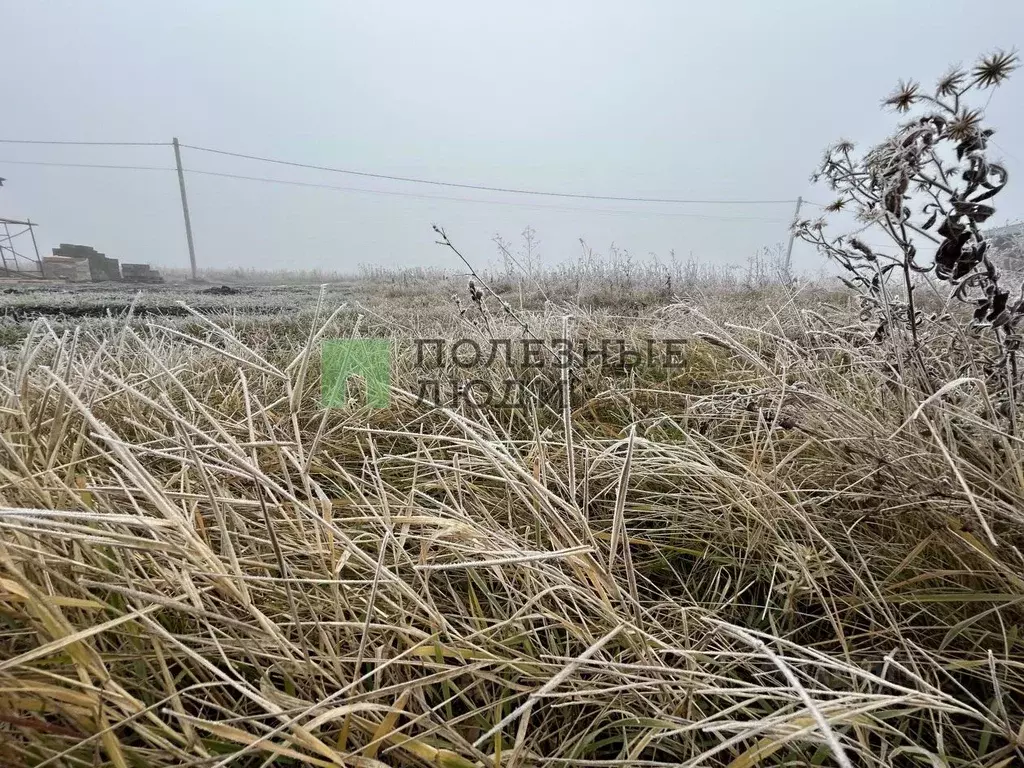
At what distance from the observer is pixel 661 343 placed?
1654mm

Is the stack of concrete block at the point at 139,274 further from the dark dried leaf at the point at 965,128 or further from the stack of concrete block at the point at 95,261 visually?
the dark dried leaf at the point at 965,128

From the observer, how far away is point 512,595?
22.4 inches

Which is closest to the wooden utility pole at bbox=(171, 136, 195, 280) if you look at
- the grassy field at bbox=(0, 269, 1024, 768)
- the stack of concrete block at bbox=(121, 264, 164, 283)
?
the stack of concrete block at bbox=(121, 264, 164, 283)

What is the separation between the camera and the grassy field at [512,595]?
1.17 feet

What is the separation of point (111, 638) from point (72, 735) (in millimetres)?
137

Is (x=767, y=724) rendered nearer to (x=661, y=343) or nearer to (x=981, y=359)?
(x=981, y=359)

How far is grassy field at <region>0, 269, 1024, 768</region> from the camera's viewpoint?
1.17ft

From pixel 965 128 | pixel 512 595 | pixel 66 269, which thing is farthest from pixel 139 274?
pixel 965 128

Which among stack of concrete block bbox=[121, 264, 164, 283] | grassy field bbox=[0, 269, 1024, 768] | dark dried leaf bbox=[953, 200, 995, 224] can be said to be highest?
stack of concrete block bbox=[121, 264, 164, 283]

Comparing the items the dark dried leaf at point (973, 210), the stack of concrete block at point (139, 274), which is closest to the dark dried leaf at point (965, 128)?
the dark dried leaf at point (973, 210)

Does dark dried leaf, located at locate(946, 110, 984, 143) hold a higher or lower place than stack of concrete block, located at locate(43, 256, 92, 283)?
lower

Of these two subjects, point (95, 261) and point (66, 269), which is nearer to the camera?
point (66, 269)

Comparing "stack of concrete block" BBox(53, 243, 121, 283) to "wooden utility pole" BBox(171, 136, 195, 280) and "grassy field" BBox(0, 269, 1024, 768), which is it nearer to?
"wooden utility pole" BBox(171, 136, 195, 280)

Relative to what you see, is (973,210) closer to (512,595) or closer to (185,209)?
(512,595)
